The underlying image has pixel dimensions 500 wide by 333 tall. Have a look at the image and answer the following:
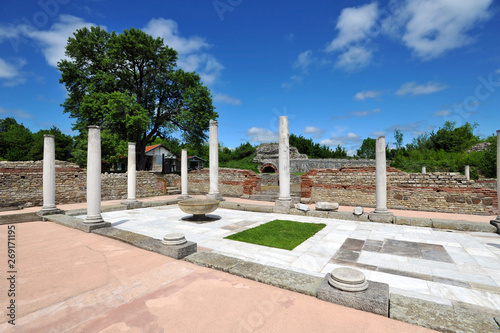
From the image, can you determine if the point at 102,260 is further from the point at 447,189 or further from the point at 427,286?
the point at 447,189

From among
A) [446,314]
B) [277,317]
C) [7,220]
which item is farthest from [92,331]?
[7,220]

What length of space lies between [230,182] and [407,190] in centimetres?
1185

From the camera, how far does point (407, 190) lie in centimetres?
1171

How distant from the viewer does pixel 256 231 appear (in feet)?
21.7

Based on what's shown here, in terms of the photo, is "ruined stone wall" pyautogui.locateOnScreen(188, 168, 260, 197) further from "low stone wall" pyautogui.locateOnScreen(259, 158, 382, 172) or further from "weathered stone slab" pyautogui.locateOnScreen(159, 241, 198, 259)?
"low stone wall" pyautogui.locateOnScreen(259, 158, 382, 172)

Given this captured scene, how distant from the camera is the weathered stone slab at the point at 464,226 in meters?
6.58

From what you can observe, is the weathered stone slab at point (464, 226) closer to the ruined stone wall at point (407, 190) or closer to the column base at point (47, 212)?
the ruined stone wall at point (407, 190)

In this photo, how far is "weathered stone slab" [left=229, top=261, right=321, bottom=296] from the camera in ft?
10.6

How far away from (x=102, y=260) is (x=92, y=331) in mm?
2319

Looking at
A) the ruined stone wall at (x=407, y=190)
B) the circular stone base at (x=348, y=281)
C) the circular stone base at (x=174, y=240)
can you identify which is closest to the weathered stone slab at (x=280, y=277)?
the circular stone base at (x=348, y=281)

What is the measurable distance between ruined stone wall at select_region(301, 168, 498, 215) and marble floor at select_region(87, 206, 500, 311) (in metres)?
5.16

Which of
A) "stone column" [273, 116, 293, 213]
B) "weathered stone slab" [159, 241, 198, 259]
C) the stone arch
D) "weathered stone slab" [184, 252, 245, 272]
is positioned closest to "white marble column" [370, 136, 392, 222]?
"stone column" [273, 116, 293, 213]

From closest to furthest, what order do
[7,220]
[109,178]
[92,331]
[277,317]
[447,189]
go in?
[92,331] < [277,317] < [7,220] < [447,189] < [109,178]

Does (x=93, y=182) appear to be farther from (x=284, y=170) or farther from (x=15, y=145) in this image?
(x=15, y=145)
